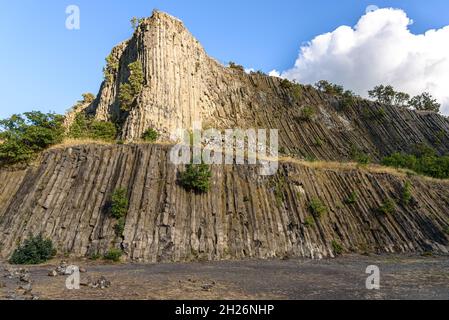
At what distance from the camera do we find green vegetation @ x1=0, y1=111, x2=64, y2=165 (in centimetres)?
2981

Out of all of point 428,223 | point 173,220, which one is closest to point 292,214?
point 173,220

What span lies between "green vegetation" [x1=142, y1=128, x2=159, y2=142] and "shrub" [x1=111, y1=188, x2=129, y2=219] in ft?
31.5

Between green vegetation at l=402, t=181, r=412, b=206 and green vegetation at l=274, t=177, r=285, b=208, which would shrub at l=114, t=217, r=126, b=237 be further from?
green vegetation at l=402, t=181, r=412, b=206

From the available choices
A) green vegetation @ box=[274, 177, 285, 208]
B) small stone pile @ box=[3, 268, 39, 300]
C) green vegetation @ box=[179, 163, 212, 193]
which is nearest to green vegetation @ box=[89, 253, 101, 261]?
small stone pile @ box=[3, 268, 39, 300]

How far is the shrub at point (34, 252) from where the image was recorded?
20938 mm

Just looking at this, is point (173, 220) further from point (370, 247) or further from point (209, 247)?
point (370, 247)

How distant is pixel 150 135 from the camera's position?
1324 inches

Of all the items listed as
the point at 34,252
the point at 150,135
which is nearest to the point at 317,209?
the point at 150,135

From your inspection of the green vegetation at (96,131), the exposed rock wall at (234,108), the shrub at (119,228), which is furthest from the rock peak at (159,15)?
the shrub at (119,228)

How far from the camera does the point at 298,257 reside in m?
25.3

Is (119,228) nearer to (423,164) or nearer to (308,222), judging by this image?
(308,222)

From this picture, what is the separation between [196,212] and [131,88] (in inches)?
718

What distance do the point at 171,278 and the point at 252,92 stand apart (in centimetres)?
3822

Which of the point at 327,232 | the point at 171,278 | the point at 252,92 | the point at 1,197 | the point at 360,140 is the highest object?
the point at 252,92
